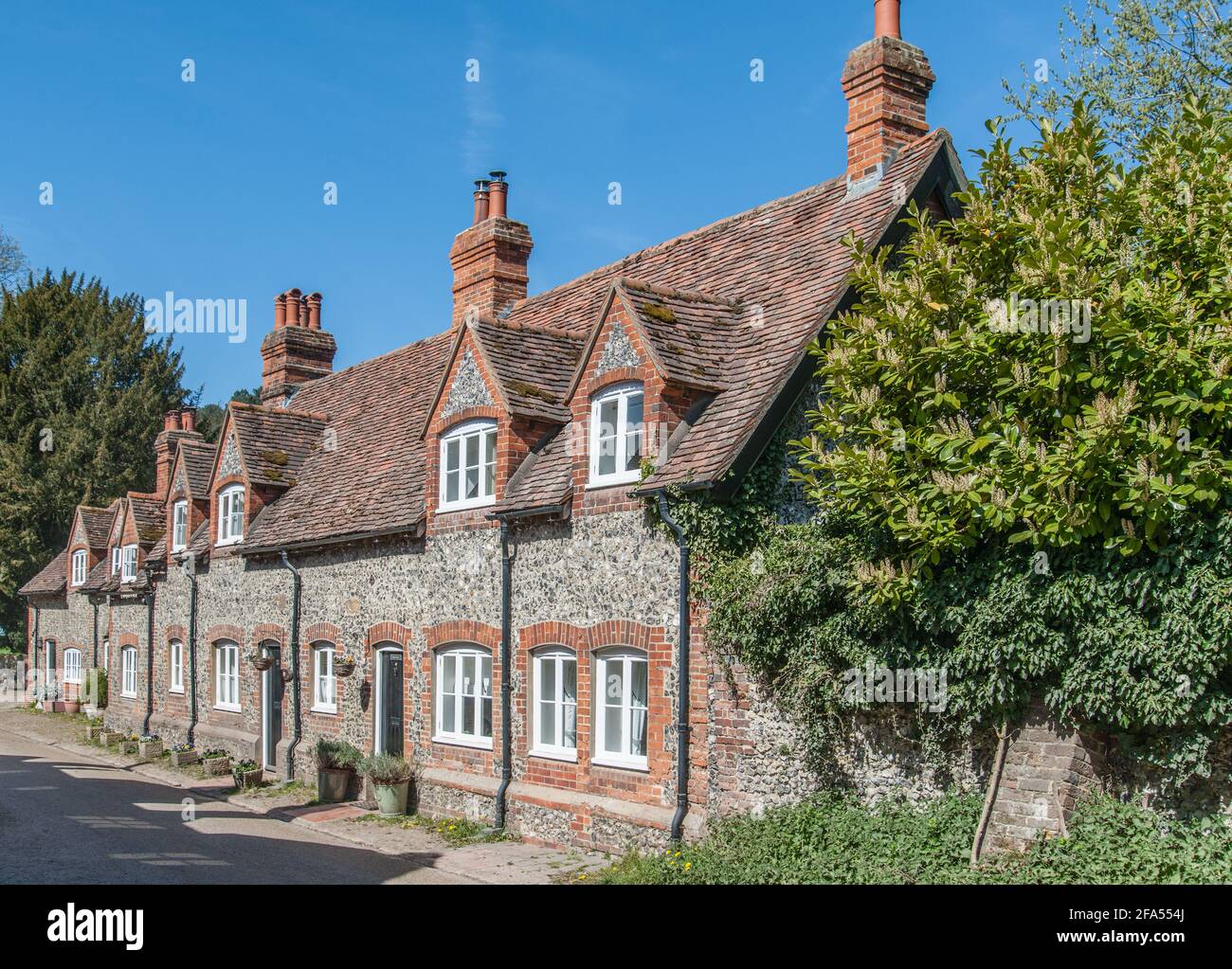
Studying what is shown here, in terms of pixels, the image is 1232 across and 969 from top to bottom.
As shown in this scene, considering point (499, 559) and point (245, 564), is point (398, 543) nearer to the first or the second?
point (499, 559)

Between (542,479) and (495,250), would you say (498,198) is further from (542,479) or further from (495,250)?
(542,479)

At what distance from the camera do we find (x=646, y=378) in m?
13.7

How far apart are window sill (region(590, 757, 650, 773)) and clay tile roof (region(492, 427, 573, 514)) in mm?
3149

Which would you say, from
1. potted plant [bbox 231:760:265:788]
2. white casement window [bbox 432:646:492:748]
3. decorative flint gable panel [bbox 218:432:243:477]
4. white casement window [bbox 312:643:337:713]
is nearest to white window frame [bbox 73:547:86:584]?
decorative flint gable panel [bbox 218:432:243:477]

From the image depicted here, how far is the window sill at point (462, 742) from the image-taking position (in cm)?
1625

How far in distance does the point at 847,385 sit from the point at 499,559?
6.66 m

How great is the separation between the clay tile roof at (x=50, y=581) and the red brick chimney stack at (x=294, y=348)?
45.3 ft

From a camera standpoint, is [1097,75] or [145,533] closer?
[1097,75]

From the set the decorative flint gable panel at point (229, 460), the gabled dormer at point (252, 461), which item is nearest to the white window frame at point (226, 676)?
the gabled dormer at point (252, 461)

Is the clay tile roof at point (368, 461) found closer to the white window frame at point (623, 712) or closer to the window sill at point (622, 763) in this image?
the white window frame at point (623, 712)

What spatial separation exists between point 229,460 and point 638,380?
1428 centimetres

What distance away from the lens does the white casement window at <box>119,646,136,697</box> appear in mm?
31438

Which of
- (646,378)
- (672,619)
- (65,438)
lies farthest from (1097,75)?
(65,438)

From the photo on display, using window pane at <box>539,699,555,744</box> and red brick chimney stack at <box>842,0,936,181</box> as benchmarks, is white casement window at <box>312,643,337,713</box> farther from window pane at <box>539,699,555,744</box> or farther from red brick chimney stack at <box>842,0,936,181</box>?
red brick chimney stack at <box>842,0,936,181</box>
